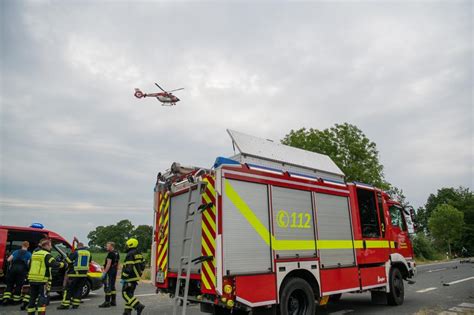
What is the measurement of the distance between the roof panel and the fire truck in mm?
27

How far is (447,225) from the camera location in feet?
157

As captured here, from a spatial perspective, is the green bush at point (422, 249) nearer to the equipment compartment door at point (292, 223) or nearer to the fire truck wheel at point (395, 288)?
the fire truck wheel at point (395, 288)

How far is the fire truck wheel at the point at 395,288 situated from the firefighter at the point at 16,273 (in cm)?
903

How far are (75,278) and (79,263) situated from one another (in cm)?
37

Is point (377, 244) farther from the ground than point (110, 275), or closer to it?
farther from the ground

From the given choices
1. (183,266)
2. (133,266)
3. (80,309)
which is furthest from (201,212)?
(80,309)

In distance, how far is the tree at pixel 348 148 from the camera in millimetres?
24391

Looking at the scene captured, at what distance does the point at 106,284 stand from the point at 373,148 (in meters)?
22.2

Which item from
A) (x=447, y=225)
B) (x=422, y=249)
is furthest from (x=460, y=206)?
(x=422, y=249)

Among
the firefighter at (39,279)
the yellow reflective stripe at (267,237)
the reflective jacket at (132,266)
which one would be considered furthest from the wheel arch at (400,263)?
the firefighter at (39,279)

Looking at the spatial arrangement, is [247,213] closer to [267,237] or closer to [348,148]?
[267,237]

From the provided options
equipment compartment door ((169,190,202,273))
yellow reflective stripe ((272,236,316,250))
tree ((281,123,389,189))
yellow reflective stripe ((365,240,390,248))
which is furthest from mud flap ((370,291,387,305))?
tree ((281,123,389,189))

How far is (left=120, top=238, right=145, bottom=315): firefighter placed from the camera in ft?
21.1

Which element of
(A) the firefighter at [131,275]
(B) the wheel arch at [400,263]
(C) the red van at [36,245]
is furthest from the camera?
(C) the red van at [36,245]
